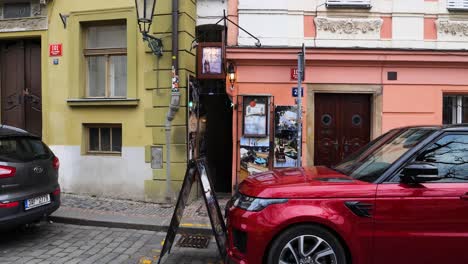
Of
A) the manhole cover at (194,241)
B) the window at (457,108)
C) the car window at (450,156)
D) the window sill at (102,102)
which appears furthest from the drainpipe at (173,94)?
the window at (457,108)

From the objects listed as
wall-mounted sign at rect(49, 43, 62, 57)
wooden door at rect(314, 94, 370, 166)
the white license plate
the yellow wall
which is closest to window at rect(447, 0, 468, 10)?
wooden door at rect(314, 94, 370, 166)

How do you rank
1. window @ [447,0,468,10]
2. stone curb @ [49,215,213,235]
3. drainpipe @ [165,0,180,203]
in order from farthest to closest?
1. window @ [447,0,468,10]
2. drainpipe @ [165,0,180,203]
3. stone curb @ [49,215,213,235]

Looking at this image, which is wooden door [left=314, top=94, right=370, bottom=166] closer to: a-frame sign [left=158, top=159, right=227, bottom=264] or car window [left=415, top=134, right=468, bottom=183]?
a-frame sign [left=158, top=159, right=227, bottom=264]

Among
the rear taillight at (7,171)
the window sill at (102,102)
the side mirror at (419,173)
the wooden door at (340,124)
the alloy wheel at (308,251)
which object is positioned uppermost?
the window sill at (102,102)

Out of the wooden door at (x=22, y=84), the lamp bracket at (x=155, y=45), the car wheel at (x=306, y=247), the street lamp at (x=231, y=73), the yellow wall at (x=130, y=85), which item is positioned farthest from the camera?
the wooden door at (x=22, y=84)

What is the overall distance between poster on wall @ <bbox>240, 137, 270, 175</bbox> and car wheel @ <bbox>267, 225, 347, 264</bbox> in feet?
16.3

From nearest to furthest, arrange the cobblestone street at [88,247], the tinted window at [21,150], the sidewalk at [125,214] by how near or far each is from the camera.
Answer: the cobblestone street at [88,247] < the tinted window at [21,150] < the sidewalk at [125,214]

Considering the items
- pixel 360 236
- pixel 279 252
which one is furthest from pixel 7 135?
pixel 360 236

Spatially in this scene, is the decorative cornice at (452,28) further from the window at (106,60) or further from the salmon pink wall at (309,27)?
the window at (106,60)

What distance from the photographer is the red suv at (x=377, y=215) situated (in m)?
4.09

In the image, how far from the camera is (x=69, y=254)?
5.74 metres

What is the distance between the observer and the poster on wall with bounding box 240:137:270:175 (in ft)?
30.0

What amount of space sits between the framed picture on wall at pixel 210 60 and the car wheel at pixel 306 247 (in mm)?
5427

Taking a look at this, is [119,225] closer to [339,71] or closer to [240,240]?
[240,240]
